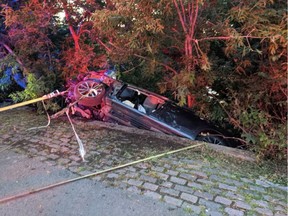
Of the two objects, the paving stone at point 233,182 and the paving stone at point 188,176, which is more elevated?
the paving stone at point 188,176

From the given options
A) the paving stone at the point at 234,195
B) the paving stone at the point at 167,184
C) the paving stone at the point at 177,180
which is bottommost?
the paving stone at the point at 234,195

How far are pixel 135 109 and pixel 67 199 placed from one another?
2.86 m

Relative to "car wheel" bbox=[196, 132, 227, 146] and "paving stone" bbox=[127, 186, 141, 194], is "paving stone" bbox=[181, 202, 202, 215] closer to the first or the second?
"paving stone" bbox=[127, 186, 141, 194]

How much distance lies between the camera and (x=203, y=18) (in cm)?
478

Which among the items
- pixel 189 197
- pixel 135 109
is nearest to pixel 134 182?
pixel 189 197

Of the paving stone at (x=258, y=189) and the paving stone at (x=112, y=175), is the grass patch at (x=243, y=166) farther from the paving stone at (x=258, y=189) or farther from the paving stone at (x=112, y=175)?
the paving stone at (x=112, y=175)

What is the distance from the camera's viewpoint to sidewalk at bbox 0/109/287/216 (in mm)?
3301

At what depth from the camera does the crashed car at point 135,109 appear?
5.63 m

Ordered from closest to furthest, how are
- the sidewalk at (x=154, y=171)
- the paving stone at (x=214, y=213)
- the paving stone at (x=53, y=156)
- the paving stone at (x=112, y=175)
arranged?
the paving stone at (x=214, y=213)
the sidewalk at (x=154, y=171)
the paving stone at (x=112, y=175)
the paving stone at (x=53, y=156)

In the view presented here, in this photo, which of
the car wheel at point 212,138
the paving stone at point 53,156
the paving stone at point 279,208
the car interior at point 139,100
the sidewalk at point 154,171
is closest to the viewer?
the paving stone at point 279,208

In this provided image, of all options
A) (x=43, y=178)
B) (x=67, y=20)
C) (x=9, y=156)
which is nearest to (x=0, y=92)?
(x=67, y=20)

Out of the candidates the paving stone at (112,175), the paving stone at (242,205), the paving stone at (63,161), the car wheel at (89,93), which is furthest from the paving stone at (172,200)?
the car wheel at (89,93)

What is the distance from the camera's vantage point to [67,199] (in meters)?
3.39

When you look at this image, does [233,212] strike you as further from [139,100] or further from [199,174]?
[139,100]
